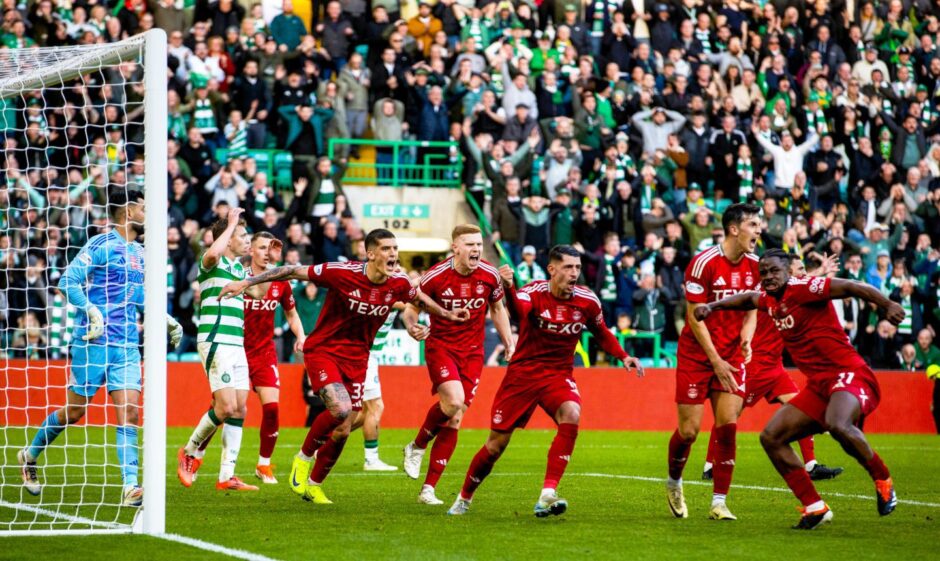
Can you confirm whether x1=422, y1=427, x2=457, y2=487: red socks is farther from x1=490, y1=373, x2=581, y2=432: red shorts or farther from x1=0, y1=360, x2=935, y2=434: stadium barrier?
x1=0, y1=360, x2=935, y2=434: stadium barrier

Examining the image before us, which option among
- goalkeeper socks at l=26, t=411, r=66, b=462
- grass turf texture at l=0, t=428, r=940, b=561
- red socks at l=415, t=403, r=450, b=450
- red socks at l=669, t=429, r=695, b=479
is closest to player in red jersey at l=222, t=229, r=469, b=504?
grass turf texture at l=0, t=428, r=940, b=561

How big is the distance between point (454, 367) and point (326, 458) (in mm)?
1626

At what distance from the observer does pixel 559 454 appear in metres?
10.2

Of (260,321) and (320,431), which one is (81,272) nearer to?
(320,431)

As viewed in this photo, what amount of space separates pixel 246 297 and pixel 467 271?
275 cm

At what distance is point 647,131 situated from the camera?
79.1 feet

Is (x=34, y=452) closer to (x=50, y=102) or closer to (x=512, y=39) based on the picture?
(x=50, y=102)

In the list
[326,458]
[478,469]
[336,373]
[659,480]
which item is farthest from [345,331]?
[659,480]

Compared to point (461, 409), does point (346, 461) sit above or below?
below

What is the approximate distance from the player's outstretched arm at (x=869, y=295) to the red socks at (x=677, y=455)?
1.85m

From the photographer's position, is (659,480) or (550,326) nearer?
(550,326)

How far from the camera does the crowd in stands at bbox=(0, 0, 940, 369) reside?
21578mm

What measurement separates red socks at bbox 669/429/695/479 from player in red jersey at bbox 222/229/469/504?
2.06 meters

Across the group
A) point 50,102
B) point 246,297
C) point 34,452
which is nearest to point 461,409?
point 246,297
